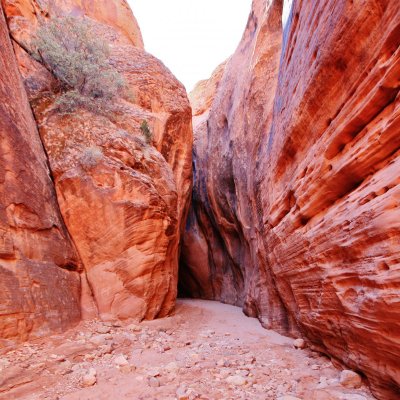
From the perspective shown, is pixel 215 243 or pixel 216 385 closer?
pixel 216 385

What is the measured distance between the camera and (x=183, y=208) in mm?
11109

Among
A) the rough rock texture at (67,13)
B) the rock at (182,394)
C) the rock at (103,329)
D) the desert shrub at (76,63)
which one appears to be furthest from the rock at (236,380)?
the rough rock texture at (67,13)

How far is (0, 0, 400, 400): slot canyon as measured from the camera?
3.36 meters

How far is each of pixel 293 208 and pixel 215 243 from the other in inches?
418

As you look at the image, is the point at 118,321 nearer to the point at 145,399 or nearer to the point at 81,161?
the point at 145,399

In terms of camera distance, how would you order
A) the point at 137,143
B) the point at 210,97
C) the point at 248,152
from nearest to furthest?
1. the point at 137,143
2. the point at 248,152
3. the point at 210,97

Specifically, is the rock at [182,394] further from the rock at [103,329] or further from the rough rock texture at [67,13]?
the rough rock texture at [67,13]

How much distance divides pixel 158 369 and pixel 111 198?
403 cm

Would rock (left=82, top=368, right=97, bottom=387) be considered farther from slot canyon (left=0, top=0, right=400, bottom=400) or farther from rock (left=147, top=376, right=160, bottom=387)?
rock (left=147, top=376, right=160, bottom=387)

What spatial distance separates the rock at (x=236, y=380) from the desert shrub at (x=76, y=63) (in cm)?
717

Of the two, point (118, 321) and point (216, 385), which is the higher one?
point (118, 321)

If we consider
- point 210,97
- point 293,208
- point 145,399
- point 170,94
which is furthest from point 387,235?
point 210,97

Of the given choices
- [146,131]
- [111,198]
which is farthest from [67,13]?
[111,198]

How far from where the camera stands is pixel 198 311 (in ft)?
32.3
